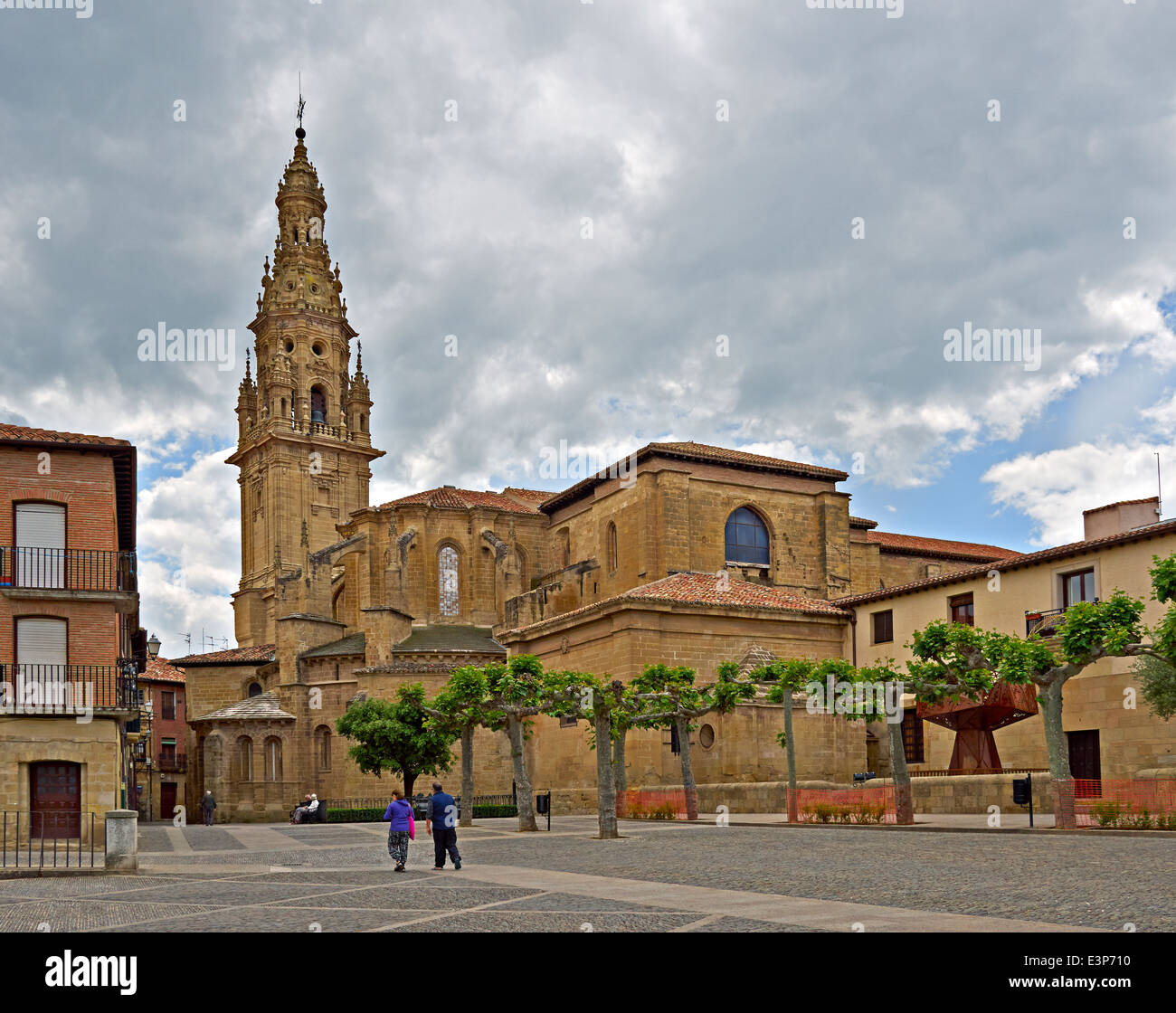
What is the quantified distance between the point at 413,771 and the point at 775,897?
36.0 metres

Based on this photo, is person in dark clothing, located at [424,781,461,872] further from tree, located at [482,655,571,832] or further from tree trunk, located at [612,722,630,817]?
tree trunk, located at [612,722,630,817]

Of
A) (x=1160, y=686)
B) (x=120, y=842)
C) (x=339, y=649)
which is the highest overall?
(x=339, y=649)

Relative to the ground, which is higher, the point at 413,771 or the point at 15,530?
the point at 15,530

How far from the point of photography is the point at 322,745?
178 ft

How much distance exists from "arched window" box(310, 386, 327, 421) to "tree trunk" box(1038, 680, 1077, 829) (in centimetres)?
5623

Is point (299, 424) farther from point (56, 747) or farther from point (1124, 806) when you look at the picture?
point (1124, 806)

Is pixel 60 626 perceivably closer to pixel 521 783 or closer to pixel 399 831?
pixel 399 831

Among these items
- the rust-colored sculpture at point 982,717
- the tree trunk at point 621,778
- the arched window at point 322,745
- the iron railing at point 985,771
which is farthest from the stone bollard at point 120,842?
the arched window at point 322,745

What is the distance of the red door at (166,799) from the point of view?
68688 millimetres

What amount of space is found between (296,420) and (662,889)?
60799 mm

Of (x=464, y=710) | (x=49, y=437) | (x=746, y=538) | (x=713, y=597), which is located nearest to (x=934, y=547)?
(x=746, y=538)

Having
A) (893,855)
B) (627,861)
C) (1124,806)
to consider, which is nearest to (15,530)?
(627,861)

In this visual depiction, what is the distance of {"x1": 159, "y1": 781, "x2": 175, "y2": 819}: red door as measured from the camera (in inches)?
2704
